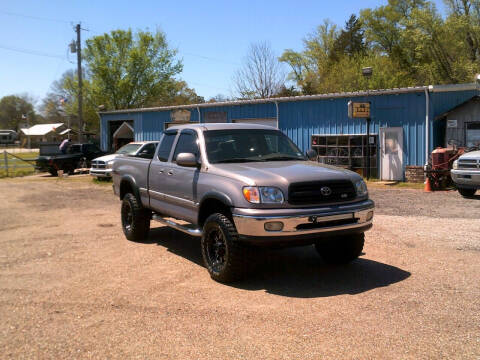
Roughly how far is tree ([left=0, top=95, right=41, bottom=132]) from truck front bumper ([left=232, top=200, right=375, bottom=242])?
367 ft

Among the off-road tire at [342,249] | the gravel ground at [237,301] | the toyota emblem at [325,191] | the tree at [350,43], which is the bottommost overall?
the gravel ground at [237,301]

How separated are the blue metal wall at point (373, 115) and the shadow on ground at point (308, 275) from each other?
11856 millimetres

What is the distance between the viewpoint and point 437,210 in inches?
422

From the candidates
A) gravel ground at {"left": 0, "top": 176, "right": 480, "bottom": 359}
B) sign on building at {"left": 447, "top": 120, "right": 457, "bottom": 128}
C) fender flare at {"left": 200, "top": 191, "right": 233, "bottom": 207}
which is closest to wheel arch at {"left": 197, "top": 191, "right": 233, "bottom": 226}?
fender flare at {"left": 200, "top": 191, "right": 233, "bottom": 207}

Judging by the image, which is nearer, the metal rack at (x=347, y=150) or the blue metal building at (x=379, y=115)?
the blue metal building at (x=379, y=115)

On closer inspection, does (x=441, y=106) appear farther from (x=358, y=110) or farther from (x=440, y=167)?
(x=440, y=167)

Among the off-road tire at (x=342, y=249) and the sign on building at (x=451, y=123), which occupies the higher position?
the sign on building at (x=451, y=123)

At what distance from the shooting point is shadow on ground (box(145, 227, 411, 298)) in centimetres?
523

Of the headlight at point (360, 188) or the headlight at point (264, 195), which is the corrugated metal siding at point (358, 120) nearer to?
the headlight at point (360, 188)

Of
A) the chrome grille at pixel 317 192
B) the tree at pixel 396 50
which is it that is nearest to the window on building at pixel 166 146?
the chrome grille at pixel 317 192

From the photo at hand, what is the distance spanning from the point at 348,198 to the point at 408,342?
199 centimetres

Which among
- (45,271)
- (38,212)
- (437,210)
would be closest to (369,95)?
(437,210)

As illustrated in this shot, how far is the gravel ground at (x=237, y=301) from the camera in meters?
3.76

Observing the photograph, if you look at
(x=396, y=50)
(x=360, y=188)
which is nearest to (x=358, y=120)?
(x=360, y=188)
